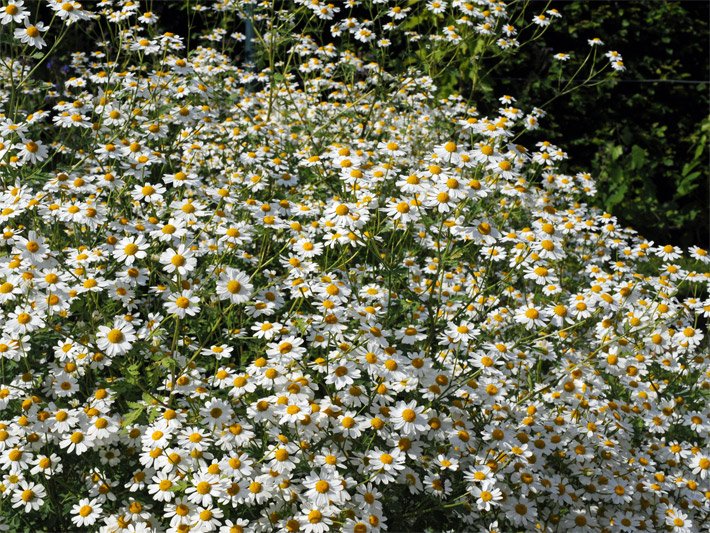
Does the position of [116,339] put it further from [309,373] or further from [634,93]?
[634,93]

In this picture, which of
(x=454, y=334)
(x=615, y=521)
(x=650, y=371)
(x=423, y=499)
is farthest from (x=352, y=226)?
(x=650, y=371)

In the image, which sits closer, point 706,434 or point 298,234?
point 298,234

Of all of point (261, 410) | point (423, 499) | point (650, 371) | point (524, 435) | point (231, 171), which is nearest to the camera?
point (261, 410)

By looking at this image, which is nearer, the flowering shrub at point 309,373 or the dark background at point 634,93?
the flowering shrub at point 309,373

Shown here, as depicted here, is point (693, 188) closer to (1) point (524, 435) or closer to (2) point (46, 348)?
(1) point (524, 435)

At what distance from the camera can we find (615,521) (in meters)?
2.91

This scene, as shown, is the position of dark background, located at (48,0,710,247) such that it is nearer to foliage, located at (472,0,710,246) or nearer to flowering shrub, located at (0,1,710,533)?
foliage, located at (472,0,710,246)

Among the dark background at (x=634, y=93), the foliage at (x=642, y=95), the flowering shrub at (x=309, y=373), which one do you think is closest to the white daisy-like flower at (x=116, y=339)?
the flowering shrub at (x=309, y=373)

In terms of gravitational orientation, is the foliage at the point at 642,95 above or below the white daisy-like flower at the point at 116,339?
below

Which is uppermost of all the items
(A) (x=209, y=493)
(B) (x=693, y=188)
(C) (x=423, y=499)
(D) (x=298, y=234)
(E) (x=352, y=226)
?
(E) (x=352, y=226)

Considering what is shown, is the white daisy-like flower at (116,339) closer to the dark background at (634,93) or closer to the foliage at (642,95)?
the dark background at (634,93)

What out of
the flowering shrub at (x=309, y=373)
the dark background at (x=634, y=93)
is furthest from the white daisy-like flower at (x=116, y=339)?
the dark background at (x=634, y=93)

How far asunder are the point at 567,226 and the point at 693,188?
14.8ft

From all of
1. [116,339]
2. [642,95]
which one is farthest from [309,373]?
[642,95]
